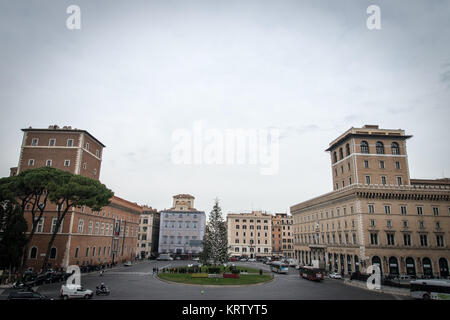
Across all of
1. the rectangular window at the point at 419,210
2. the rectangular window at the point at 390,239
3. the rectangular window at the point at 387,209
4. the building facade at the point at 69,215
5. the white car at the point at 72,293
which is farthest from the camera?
the rectangular window at the point at 419,210

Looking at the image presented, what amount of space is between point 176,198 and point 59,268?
54348 mm

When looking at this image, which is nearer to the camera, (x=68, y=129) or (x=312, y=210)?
(x=68, y=129)

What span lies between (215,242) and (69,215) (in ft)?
79.4

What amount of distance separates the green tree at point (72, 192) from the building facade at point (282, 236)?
7703cm

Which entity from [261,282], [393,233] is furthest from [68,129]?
[393,233]

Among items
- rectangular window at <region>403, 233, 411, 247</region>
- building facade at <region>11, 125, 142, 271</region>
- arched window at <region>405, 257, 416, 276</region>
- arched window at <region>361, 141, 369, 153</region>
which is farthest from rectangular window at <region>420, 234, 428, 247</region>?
building facade at <region>11, 125, 142, 271</region>

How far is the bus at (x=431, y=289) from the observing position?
27.0m

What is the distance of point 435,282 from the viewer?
92.7 feet

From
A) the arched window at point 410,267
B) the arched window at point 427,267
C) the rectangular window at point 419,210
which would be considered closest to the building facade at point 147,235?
the arched window at point 410,267

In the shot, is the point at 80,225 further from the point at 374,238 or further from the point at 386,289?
the point at 374,238

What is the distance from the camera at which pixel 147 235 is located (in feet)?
318

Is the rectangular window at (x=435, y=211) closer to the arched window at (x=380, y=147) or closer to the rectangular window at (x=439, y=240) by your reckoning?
the rectangular window at (x=439, y=240)
